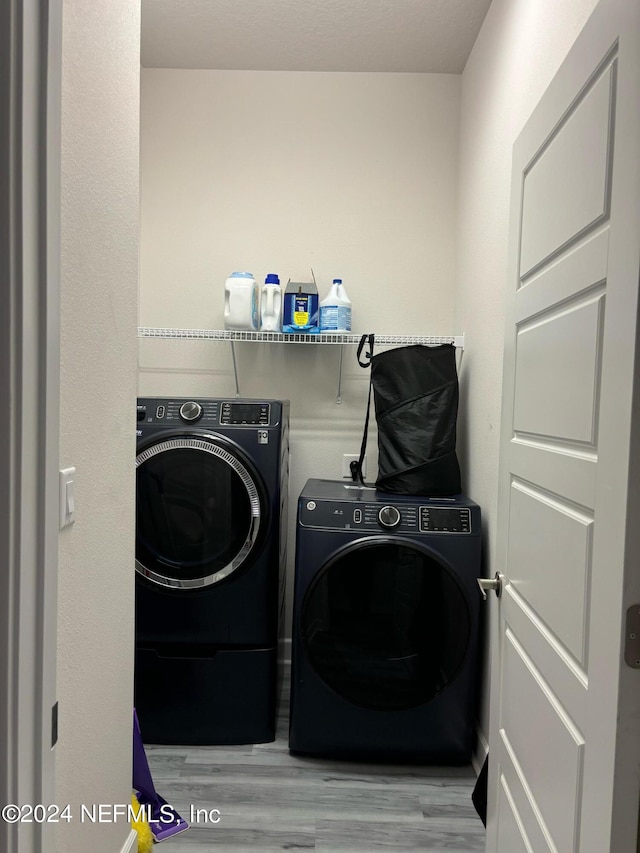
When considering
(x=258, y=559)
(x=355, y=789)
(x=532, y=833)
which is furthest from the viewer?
(x=258, y=559)

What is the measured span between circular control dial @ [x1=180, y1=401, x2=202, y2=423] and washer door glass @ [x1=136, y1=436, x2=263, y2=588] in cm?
8

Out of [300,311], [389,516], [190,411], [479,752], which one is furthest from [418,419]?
[479,752]

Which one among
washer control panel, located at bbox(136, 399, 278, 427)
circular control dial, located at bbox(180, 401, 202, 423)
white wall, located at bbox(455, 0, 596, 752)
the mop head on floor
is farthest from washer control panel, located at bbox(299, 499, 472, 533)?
the mop head on floor

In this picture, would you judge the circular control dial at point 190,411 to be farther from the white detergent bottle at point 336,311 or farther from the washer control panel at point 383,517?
the white detergent bottle at point 336,311

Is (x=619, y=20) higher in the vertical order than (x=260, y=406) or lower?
higher

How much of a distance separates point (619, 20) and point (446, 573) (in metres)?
1.53

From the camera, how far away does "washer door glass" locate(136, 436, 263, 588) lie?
2035mm

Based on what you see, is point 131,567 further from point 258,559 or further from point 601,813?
point 601,813

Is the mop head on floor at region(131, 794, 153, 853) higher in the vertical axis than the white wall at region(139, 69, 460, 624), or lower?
lower

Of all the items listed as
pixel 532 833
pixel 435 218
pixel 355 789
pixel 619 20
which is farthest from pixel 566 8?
pixel 355 789

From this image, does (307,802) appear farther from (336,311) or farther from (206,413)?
(336,311)

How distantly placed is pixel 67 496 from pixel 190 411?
1100 mm

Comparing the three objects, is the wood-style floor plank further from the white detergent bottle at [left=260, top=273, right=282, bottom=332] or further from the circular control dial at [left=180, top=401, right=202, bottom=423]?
the white detergent bottle at [left=260, top=273, right=282, bottom=332]

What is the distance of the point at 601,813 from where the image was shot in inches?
31.3
